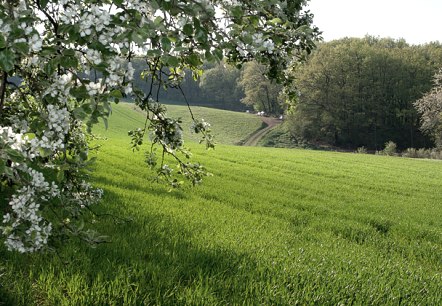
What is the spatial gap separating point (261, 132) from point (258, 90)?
418 inches

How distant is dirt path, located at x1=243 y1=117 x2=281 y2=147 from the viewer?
6675 cm

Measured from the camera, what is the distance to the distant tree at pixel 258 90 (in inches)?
2921

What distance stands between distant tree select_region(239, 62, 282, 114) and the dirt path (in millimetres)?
3919

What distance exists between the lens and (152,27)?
225 cm

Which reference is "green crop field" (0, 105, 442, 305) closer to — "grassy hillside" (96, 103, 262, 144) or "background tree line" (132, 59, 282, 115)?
"grassy hillside" (96, 103, 262, 144)

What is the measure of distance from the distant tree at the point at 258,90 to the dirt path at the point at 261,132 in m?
3.92

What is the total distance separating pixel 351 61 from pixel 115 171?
61.2 metres

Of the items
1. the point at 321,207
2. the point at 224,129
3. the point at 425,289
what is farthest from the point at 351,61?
the point at 425,289

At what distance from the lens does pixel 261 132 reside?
Answer: 240 feet

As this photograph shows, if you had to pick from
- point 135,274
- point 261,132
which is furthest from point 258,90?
point 135,274

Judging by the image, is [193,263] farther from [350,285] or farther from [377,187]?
[377,187]

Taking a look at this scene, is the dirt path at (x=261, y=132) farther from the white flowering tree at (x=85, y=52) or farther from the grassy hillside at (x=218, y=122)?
the white flowering tree at (x=85, y=52)

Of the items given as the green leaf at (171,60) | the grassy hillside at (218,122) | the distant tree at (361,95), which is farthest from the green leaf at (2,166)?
the distant tree at (361,95)

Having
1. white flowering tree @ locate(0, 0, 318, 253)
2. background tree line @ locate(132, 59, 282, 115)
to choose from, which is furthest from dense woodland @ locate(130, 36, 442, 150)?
white flowering tree @ locate(0, 0, 318, 253)
